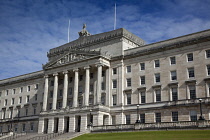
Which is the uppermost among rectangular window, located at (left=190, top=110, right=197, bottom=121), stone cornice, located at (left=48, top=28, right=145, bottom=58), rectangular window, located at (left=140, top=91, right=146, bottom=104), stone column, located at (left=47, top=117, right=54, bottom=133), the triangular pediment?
stone cornice, located at (left=48, top=28, right=145, bottom=58)

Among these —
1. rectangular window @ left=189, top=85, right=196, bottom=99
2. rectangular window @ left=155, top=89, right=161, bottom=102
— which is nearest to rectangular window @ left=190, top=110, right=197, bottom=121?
rectangular window @ left=189, top=85, right=196, bottom=99

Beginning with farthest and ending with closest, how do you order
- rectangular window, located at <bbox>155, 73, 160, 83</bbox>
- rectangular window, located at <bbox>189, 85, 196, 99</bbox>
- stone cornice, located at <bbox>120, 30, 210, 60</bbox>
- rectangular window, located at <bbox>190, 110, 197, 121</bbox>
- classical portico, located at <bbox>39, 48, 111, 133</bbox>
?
classical portico, located at <bbox>39, 48, 111, 133</bbox> < rectangular window, located at <bbox>155, 73, 160, 83</bbox> < stone cornice, located at <bbox>120, 30, 210, 60</bbox> < rectangular window, located at <bbox>189, 85, 196, 99</bbox> < rectangular window, located at <bbox>190, 110, 197, 121</bbox>

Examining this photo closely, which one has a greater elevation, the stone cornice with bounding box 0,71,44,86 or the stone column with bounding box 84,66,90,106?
the stone cornice with bounding box 0,71,44,86

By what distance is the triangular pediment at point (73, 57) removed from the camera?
70.9 metres

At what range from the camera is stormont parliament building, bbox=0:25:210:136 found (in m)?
58.2

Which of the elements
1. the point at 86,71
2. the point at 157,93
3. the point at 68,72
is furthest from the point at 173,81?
the point at 68,72

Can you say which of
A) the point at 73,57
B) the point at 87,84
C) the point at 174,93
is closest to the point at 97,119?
the point at 87,84

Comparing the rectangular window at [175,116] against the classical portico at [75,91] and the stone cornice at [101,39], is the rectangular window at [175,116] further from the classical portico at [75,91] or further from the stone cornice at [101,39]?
the stone cornice at [101,39]

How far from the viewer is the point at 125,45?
239 ft

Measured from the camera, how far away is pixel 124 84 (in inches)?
2699

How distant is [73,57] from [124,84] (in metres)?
15.1

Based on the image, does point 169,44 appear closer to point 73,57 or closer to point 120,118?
point 120,118

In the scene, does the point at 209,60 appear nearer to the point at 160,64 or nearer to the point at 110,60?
the point at 160,64

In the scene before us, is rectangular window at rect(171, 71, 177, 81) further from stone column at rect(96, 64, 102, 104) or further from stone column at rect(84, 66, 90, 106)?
stone column at rect(84, 66, 90, 106)
